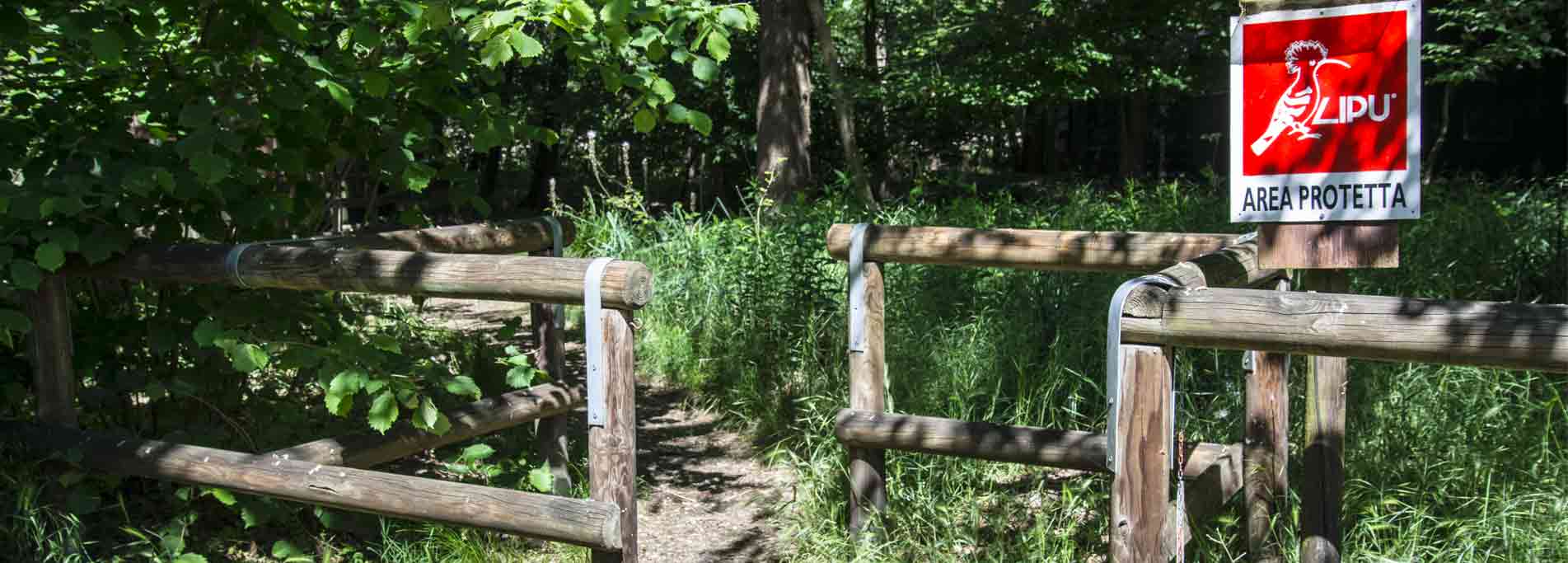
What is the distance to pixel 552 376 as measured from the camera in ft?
16.8

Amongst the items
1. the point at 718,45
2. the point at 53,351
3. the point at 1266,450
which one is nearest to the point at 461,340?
the point at 53,351

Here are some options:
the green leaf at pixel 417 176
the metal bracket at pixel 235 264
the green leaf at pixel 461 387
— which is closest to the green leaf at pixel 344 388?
the green leaf at pixel 461 387

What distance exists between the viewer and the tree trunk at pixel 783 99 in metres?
11.8

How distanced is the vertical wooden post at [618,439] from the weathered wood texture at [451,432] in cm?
104

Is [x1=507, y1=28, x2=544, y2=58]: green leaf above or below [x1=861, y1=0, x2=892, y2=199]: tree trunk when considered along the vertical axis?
below

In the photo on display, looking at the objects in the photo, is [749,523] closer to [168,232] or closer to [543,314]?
[543,314]

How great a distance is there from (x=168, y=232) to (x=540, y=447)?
1.63 m

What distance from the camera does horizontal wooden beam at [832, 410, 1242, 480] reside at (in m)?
4.00

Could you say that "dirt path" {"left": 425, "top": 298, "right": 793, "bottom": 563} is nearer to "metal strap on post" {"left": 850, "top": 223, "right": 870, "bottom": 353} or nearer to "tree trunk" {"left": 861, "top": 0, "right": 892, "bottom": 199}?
"metal strap on post" {"left": 850, "top": 223, "right": 870, "bottom": 353}

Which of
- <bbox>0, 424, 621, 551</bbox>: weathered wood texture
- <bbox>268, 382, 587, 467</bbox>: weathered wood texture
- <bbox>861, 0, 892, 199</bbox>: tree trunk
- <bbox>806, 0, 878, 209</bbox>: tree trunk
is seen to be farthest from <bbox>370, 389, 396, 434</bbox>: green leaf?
<bbox>861, 0, 892, 199</bbox>: tree trunk

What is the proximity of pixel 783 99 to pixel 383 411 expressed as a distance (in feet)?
28.3

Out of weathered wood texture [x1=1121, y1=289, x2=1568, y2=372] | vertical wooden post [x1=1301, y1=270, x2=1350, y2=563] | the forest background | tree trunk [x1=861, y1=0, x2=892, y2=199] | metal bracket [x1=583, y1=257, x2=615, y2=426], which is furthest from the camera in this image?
tree trunk [x1=861, y1=0, x2=892, y2=199]

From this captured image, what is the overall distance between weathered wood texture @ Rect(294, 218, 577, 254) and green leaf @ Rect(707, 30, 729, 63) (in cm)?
128

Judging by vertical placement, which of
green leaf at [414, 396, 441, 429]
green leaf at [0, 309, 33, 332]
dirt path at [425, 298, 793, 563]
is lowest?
dirt path at [425, 298, 793, 563]
